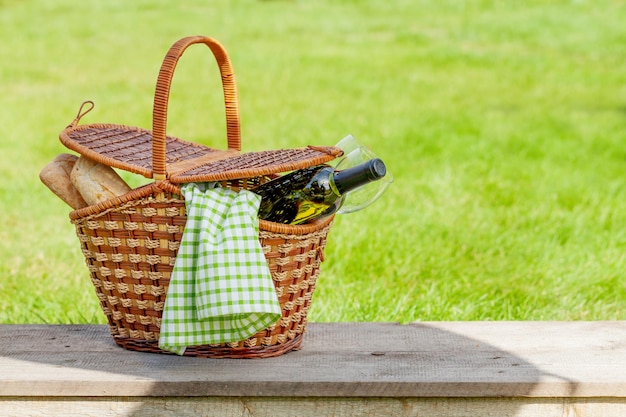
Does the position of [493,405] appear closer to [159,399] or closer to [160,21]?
[159,399]

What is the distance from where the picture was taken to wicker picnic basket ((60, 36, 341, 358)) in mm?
2092

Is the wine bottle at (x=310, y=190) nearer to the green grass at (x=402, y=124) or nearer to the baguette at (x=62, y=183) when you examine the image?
the baguette at (x=62, y=183)

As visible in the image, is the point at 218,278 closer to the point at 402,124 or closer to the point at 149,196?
the point at 149,196

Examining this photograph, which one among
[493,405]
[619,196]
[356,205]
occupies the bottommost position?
[619,196]

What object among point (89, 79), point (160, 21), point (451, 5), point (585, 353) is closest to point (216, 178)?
point (585, 353)

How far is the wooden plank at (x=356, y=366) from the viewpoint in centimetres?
204

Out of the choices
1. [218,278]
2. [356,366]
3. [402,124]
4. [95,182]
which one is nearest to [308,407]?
[356,366]

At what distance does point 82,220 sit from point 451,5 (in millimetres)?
13501

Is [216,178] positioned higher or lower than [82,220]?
higher

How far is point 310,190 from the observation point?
7.01 feet

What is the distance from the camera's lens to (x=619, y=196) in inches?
202

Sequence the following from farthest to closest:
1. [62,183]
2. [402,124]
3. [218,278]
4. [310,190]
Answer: [402,124], [62,183], [310,190], [218,278]

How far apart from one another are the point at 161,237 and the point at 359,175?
0.50 meters

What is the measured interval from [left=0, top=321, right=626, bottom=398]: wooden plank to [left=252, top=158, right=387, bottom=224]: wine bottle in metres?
0.37
